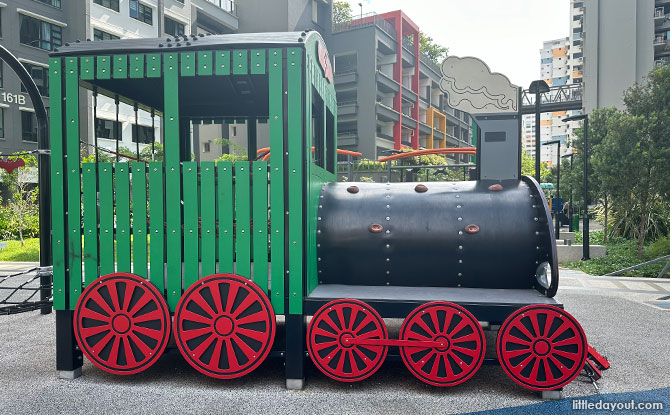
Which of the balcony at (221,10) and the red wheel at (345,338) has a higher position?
the balcony at (221,10)

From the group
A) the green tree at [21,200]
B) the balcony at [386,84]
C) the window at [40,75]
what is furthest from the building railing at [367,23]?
the green tree at [21,200]

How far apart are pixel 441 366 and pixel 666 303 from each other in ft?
22.7

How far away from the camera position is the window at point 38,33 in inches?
1093

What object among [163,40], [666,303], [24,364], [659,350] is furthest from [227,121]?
[666,303]

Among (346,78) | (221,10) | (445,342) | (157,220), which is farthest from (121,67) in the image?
(221,10)

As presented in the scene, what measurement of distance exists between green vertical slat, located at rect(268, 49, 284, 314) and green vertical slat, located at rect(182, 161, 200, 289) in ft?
2.65

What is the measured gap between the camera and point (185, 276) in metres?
5.01

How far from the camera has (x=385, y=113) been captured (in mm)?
39812

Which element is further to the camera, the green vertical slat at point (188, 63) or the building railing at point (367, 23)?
the building railing at point (367, 23)

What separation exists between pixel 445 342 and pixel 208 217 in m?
2.69

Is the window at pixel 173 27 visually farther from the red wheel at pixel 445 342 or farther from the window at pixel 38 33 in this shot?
the red wheel at pixel 445 342

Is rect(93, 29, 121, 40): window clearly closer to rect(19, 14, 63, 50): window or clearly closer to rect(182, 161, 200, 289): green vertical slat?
rect(19, 14, 63, 50): window

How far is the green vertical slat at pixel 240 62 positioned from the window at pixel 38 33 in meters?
28.4

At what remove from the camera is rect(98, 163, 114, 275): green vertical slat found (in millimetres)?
5027
